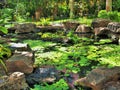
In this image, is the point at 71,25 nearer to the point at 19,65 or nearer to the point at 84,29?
the point at 84,29

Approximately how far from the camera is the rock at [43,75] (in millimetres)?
7129

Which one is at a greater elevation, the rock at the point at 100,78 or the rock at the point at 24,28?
the rock at the point at 100,78

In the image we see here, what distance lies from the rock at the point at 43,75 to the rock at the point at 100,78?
0.95 m

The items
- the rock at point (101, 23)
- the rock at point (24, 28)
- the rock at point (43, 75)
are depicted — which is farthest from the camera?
the rock at point (24, 28)

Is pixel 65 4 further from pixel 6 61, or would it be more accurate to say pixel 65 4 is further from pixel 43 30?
pixel 6 61

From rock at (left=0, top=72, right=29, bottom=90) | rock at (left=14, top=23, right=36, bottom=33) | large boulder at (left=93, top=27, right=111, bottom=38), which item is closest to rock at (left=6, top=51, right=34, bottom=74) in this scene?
rock at (left=0, top=72, right=29, bottom=90)

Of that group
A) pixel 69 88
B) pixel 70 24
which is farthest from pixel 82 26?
pixel 69 88

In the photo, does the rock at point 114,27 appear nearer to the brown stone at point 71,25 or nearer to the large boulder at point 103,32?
the large boulder at point 103,32

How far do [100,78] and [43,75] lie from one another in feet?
6.41

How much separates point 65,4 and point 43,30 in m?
9.90

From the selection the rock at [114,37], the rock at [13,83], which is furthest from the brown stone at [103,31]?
the rock at [13,83]

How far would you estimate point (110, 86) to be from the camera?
613 centimetres

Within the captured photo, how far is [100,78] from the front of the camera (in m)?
6.34

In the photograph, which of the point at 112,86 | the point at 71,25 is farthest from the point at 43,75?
the point at 71,25
